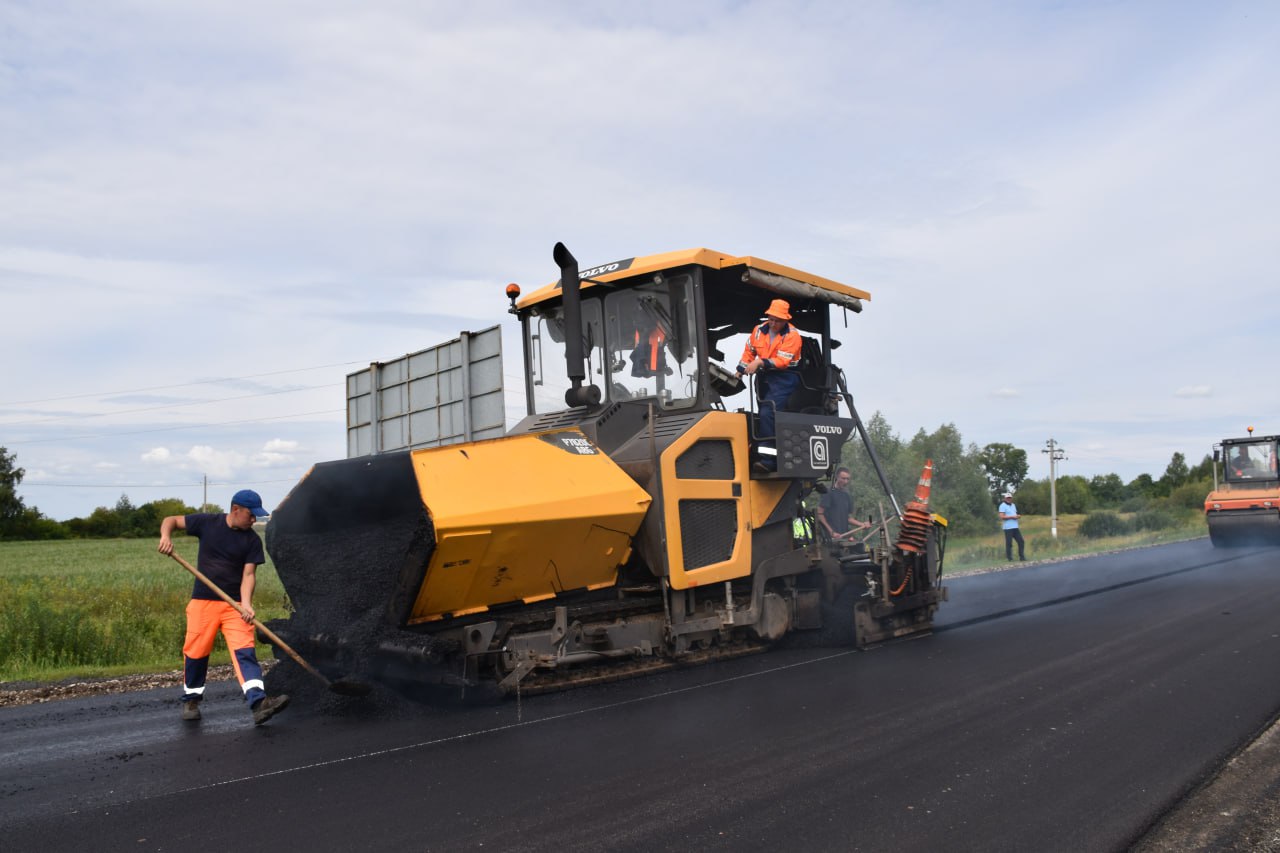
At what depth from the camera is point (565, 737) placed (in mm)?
5309

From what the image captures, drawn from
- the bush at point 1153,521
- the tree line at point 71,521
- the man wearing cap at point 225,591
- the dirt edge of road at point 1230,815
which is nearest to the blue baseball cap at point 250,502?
the man wearing cap at point 225,591

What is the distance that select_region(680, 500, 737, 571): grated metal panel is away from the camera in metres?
6.97

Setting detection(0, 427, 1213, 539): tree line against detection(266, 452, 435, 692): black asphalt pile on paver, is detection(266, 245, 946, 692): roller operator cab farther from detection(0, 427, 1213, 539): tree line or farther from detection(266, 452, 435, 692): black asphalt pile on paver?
detection(0, 427, 1213, 539): tree line

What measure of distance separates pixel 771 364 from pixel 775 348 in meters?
0.13

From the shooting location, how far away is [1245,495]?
69.3 feet

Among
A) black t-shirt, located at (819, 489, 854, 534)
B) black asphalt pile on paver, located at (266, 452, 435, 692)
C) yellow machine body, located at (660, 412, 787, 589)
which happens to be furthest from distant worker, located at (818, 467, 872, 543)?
black asphalt pile on paver, located at (266, 452, 435, 692)

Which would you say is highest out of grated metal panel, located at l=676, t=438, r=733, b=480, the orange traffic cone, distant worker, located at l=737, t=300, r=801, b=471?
distant worker, located at l=737, t=300, r=801, b=471

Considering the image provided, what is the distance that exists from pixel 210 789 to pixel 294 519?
2137mm

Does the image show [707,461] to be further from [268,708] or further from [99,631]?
[99,631]

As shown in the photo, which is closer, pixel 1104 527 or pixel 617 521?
pixel 617 521

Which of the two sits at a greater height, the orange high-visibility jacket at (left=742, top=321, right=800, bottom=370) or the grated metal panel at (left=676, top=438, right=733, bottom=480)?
the orange high-visibility jacket at (left=742, top=321, right=800, bottom=370)

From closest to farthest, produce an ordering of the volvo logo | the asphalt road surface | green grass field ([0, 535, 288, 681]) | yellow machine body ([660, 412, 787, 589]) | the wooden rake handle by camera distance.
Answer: the asphalt road surface < the wooden rake handle < yellow machine body ([660, 412, 787, 589]) < the volvo logo < green grass field ([0, 535, 288, 681])

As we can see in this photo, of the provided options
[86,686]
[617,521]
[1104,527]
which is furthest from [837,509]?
[1104,527]

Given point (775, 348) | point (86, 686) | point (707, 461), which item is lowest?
point (86, 686)
